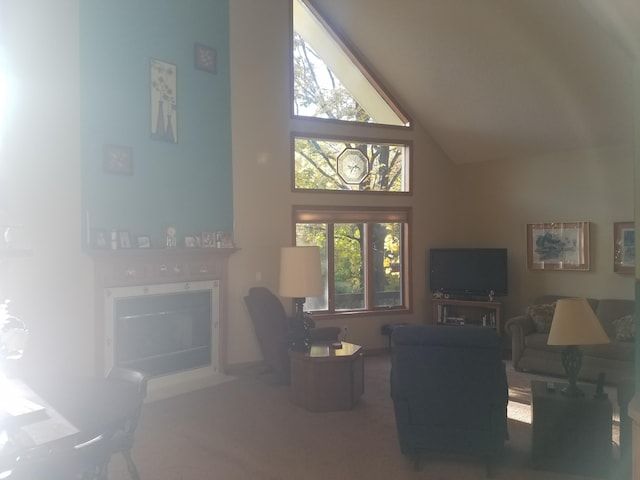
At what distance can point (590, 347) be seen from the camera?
5.36 meters

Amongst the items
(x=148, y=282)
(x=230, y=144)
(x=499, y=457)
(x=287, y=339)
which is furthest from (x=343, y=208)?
(x=499, y=457)

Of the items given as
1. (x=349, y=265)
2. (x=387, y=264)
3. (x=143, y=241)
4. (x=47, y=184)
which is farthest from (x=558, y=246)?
(x=47, y=184)

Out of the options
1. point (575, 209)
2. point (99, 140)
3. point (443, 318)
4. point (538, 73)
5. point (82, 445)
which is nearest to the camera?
point (82, 445)

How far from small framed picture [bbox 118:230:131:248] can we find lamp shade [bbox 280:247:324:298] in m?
1.52

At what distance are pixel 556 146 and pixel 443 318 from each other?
264 cm

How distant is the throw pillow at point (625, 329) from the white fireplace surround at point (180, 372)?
4.18 m

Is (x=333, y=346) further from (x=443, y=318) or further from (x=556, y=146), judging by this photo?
(x=556, y=146)

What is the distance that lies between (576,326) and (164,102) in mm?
4309

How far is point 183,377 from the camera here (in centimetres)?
538

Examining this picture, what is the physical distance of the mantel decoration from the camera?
5.21m

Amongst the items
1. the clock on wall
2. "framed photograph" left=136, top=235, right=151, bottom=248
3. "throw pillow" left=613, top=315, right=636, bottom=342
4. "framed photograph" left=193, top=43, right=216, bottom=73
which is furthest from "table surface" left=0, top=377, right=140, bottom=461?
"throw pillow" left=613, top=315, right=636, bottom=342

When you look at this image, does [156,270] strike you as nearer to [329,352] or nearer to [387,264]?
[329,352]

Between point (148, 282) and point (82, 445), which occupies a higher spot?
point (148, 282)

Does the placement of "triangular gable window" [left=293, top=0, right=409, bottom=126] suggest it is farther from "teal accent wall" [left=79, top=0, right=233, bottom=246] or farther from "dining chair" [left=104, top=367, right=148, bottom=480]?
"dining chair" [left=104, top=367, right=148, bottom=480]
